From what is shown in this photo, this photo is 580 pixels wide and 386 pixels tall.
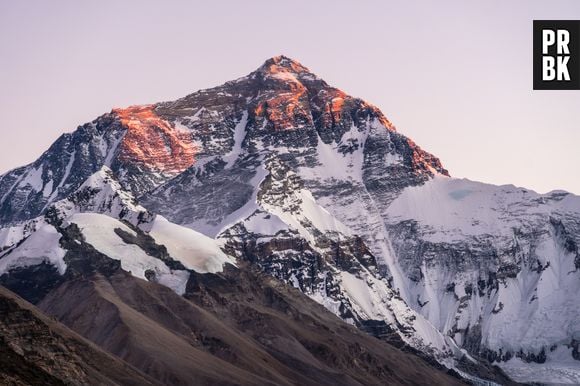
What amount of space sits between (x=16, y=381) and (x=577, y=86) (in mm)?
79885

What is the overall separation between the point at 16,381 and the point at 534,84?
249 ft

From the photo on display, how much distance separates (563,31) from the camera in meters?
Answer: 188

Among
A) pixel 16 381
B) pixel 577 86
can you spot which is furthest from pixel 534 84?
pixel 16 381

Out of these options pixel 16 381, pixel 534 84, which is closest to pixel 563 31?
pixel 534 84

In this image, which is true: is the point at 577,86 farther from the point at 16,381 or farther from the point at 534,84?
the point at 16,381

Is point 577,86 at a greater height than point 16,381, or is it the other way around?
point 577,86

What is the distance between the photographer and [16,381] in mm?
191625

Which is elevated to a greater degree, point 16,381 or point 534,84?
point 534,84

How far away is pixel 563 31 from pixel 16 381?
82459 millimetres

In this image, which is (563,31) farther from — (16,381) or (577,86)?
(16,381)

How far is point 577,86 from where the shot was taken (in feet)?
599

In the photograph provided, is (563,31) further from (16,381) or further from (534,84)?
(16,381)
